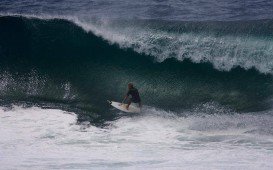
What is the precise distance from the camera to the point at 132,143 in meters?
13.0

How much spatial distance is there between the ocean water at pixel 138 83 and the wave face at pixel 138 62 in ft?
0.13

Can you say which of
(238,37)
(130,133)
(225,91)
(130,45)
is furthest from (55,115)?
(238,37)

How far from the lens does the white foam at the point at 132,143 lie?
1203cm

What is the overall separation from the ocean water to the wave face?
0.13 feet

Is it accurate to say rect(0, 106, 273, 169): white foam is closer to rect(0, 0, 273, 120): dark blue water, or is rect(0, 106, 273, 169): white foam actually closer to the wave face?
rect(0, 0, 273, 120): dark blue water

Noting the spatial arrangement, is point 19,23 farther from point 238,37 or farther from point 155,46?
point 238,37

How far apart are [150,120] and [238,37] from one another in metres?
5.49

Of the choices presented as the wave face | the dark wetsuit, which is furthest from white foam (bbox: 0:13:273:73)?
the dark wetsuit

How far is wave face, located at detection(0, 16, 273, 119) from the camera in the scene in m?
16.1

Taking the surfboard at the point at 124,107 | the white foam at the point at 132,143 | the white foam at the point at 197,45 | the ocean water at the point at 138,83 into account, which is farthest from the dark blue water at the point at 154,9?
the white foam at the point at 132,143

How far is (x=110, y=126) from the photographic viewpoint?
14.3m

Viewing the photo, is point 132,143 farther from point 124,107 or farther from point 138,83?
point 138,83

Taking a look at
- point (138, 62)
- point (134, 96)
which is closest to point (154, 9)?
point (138, 62)

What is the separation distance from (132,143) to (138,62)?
5.11m
